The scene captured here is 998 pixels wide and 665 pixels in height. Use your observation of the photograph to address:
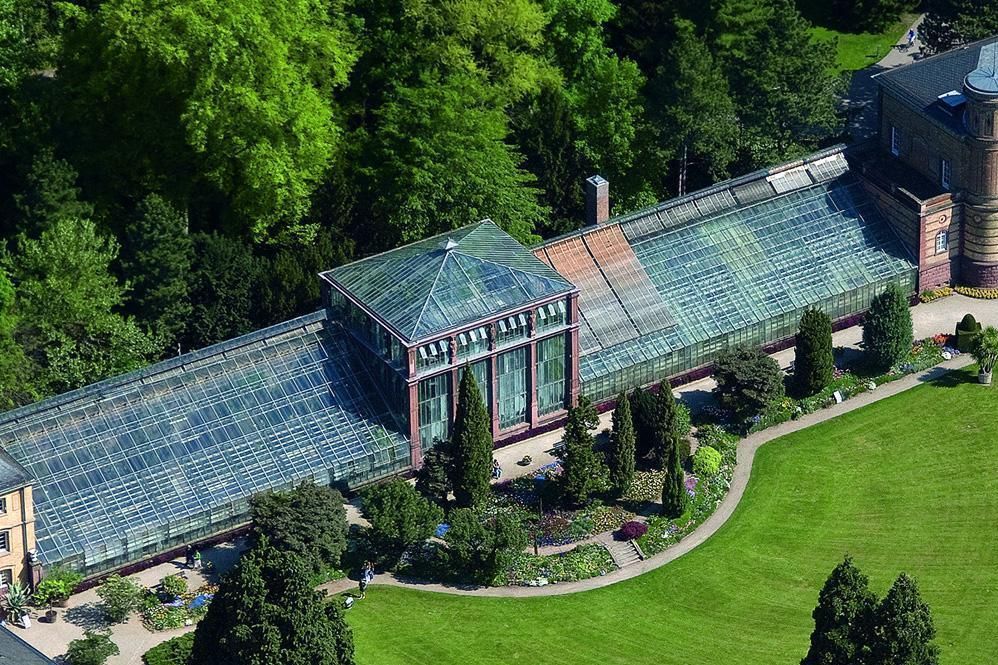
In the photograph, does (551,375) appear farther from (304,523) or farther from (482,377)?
(304,523)

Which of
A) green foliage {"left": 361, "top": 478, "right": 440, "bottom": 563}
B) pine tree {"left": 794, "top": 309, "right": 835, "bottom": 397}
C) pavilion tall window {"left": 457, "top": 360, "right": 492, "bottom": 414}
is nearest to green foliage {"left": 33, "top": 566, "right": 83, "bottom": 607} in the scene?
green foliage {"left": 361, "top": 478, "right": 440, "bottom": 563}

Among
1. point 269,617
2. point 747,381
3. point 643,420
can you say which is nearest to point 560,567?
point 643,420

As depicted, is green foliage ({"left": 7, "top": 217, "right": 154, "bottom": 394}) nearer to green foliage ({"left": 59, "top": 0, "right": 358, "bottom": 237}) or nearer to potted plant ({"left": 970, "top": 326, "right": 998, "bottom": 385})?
green foliage ({"left": 59, "top": 0, "right": 358, "bottom": 237})

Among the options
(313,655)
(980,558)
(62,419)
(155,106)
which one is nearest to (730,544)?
(980,558)

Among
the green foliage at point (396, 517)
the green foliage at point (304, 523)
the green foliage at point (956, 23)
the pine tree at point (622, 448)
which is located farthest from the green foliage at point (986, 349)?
the green foliage at point (304, 523)

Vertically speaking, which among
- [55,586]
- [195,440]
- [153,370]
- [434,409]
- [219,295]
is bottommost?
[55,586]

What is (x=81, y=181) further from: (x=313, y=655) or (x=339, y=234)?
(x=313, y=655)

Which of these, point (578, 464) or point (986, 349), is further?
point (986, 349)
